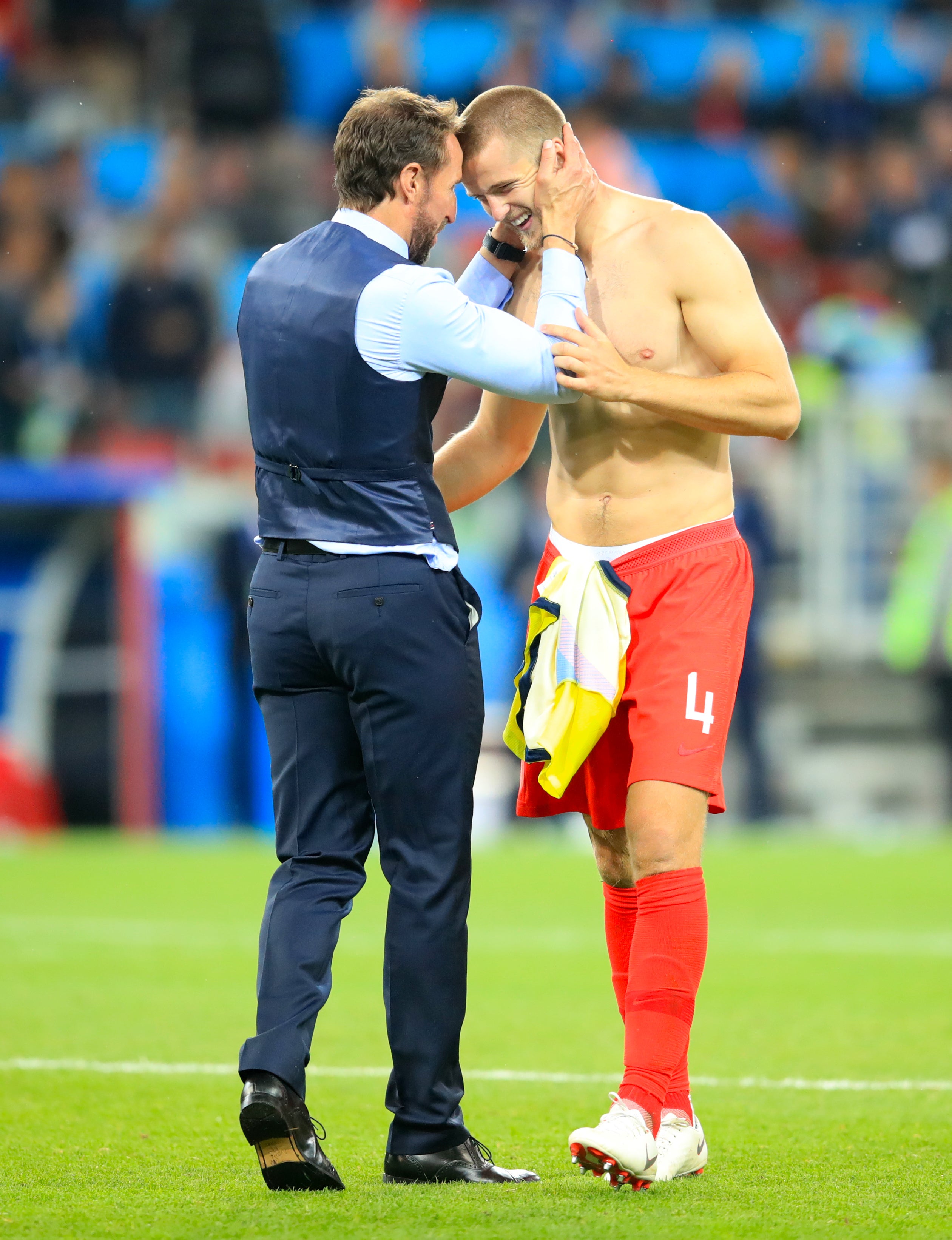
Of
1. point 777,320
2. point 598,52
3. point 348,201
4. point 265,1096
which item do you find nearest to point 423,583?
point 348,201

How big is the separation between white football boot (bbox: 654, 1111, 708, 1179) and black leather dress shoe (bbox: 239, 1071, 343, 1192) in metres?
0.68

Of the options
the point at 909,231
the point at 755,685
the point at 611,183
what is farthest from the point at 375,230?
the point at 909,231

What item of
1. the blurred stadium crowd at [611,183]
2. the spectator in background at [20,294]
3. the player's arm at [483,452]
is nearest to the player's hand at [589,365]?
the player's arm at [483,452]

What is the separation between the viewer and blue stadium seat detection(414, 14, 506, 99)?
1823 centimetres

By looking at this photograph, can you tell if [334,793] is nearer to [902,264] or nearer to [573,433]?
[573,433]

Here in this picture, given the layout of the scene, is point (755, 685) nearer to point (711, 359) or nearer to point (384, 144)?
point (711, 359)

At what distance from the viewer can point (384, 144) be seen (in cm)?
393

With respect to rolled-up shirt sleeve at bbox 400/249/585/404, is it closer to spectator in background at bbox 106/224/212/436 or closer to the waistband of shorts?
the waistband of shorts

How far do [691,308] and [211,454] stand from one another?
8.86 meters

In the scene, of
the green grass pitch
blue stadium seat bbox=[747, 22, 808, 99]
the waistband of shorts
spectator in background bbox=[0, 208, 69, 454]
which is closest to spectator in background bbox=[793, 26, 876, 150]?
blue stadium seat bbox=[747, 22, 808, 99]

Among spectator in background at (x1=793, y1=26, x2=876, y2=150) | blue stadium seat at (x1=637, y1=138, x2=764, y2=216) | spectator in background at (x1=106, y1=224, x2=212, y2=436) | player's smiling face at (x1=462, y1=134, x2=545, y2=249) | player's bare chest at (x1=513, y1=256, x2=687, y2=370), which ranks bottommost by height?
player's bare chest at (x1=513, y1=256, x2=687, y2=370)

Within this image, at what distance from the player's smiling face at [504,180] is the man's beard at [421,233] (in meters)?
0.25

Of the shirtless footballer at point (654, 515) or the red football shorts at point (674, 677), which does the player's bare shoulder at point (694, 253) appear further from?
the red football shorts at point (674, 677)

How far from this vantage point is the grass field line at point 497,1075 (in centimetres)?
508
